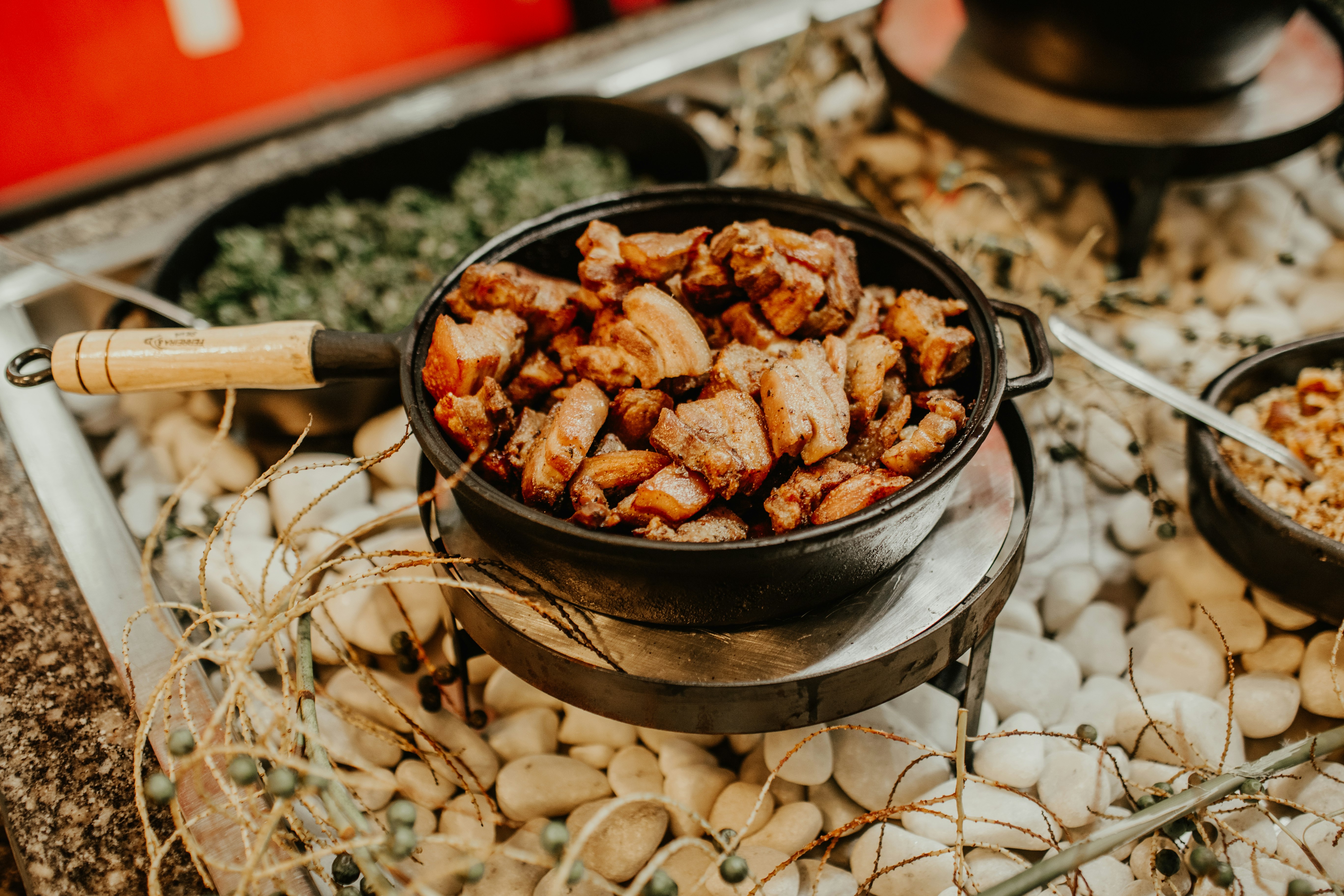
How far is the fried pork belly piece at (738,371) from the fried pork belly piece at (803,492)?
18 cm

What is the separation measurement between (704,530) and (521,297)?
623 millimetres

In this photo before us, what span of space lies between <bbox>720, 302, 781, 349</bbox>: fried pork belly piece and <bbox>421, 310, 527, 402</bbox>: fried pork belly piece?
44 centimetres

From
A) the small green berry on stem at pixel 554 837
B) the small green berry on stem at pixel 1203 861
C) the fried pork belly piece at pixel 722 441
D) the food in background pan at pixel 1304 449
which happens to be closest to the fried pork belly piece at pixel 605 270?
the fried pork belly piece at pixel 722 441

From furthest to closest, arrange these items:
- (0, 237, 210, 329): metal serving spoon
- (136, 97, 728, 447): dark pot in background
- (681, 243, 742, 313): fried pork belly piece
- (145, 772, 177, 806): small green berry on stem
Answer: (136, 97, 728, 447): dark pot in background
(0, 237, 210, 329): metal serving spoon
(681, 243, 742, 313): fried pork belly piece
(145, 772, 177, 806): small green berry on stem

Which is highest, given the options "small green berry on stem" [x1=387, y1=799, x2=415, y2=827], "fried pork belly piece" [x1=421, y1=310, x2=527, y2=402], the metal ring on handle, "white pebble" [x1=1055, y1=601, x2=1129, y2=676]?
the metal ring on handle

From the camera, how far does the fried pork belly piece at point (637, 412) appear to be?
158 cm

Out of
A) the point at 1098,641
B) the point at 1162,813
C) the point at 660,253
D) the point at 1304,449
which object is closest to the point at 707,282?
the point at 660,253

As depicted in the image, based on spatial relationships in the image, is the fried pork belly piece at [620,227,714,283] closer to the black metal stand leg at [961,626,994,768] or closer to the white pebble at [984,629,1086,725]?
the black metal stand leg at [961,626,994,768]

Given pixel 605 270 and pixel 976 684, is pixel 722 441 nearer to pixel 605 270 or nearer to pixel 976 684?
pixel 605 270

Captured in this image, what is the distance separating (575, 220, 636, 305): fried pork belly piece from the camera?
5.60ft

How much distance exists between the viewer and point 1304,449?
79.5 inches

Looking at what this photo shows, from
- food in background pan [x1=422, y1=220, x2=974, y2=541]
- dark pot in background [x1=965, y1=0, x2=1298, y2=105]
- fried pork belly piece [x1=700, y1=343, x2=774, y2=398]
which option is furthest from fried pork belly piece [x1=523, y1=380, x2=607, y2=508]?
dark pot in background [x1=965, y1=0, x2=1298, y2=105]

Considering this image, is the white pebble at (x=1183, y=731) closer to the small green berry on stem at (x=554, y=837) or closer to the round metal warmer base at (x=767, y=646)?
the round metal warmer base at (x=767, y=646)

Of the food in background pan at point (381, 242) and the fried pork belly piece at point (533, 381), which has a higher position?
the fried pork belly piece at point (533, 381)
